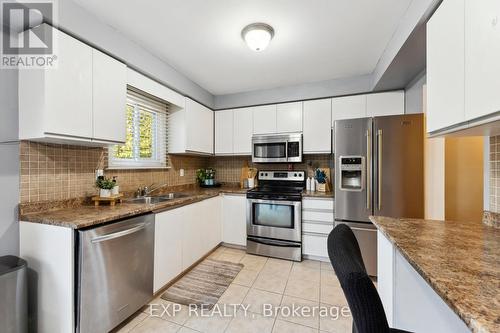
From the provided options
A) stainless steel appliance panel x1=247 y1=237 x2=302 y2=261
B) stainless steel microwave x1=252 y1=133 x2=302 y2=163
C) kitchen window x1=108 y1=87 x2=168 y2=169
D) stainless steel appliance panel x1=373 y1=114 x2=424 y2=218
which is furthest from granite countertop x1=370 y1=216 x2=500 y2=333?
kitchen window x1=108 y1=87 x2=168 y2=169

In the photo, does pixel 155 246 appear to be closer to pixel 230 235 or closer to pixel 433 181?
pixel 230 235

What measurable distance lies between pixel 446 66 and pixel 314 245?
2290 millimetres

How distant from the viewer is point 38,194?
5.47 ft

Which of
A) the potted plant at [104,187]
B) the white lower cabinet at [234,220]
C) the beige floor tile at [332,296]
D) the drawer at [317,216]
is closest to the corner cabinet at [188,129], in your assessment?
the white lower cabinet at [234,220]

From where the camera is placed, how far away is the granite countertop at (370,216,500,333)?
53cm

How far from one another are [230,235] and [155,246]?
1394mm

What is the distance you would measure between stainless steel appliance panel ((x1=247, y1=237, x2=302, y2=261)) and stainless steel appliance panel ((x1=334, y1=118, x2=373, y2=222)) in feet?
2.36

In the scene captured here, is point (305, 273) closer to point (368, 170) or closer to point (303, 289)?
point (303, 289)

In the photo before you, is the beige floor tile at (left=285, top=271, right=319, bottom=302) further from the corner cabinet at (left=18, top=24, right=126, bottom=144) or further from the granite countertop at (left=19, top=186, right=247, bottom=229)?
the corner cabinet at (left=18, top=24, right=126, bottom=144)

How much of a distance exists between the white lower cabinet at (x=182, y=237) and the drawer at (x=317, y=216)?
126 centimetres

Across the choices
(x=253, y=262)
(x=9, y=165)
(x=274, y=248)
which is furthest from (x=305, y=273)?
(x=9, y=165)

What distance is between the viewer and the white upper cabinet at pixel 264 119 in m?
3.32

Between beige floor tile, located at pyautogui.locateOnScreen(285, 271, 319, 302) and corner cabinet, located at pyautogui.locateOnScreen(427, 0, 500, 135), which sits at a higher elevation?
corner cabinet, located at pyautogui.locateOnScreen(427, 0, 500, 135)

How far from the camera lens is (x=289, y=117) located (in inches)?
127
